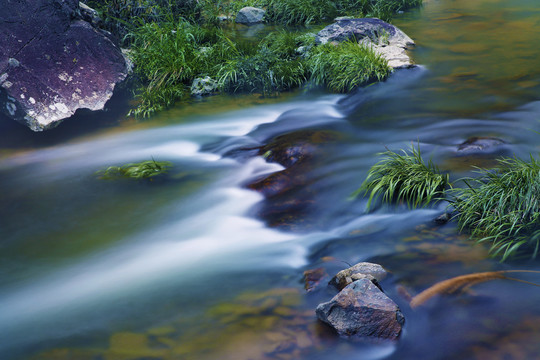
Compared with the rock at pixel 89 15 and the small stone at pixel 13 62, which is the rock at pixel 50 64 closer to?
the small stone at pixel 13 62

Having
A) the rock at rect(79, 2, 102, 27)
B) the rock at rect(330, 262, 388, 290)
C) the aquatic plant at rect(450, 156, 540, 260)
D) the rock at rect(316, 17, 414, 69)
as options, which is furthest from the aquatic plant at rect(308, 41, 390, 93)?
the rock at rect(330, 262, 388, 290)

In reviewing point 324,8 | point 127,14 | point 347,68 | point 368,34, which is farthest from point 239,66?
point 324,8

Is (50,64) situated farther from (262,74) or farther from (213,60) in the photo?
(262,74)

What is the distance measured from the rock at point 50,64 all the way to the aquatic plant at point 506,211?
6128mm

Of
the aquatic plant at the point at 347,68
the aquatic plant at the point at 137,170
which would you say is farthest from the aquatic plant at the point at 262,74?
the aquatic plant at the point at 137,170

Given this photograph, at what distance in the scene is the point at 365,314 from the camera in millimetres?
2836

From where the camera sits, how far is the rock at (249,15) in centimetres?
1338

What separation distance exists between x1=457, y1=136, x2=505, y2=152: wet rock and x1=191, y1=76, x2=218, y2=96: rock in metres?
4.75

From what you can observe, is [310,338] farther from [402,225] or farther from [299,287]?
[402,225]

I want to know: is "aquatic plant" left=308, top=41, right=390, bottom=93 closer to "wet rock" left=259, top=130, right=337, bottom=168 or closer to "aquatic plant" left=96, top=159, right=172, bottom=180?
"wet rock" left=259, top=130, right=337, bottom=168

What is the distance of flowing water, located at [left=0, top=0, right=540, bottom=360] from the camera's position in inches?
117

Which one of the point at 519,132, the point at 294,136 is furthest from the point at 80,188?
the point at 519,132

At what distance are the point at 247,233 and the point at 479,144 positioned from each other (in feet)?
8.89

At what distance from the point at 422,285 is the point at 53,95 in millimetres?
6484
